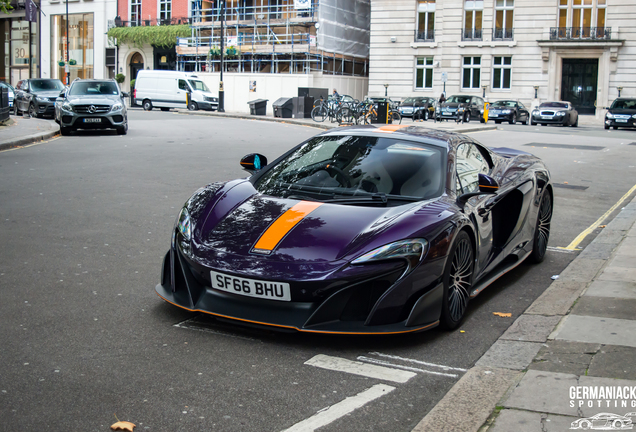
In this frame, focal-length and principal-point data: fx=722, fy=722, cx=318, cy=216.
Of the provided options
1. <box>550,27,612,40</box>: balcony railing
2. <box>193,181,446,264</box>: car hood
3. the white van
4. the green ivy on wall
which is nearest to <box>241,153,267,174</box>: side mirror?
<box>193,181,446,264</box>: car hood

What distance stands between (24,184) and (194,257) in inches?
284

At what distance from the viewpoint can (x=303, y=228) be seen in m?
4.49

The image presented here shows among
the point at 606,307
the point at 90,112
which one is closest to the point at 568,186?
the point at 606,307

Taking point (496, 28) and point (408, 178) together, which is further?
point (496, 28)

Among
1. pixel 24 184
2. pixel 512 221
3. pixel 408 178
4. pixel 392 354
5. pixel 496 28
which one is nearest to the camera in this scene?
pixel 392 354

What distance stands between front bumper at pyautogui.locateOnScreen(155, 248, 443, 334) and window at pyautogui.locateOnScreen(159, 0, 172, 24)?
190 feet

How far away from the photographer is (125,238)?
23.5 ft

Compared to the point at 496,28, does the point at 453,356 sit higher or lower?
lower

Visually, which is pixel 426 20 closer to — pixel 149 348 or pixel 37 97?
pixel 37 97

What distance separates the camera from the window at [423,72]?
5391 centimetres

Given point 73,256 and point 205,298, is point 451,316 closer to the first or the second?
point 205,298

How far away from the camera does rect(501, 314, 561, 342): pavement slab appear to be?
14.9ft

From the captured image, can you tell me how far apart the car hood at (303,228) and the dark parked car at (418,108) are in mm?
36832

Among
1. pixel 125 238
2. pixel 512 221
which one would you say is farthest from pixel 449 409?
pixel 125 238
